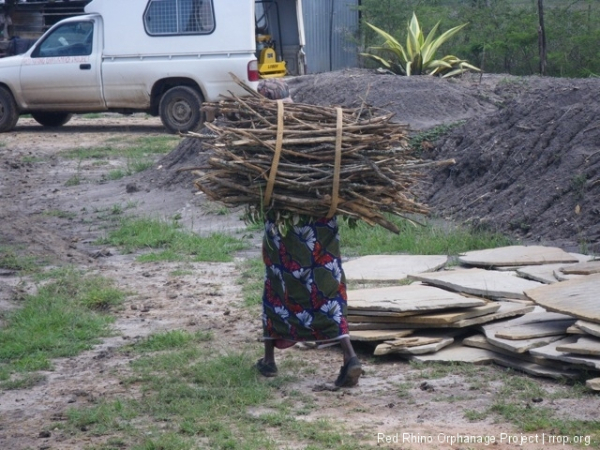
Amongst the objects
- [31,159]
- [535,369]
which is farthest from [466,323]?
[31,159]

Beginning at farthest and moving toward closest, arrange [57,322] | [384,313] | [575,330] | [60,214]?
[60,214] → [57,322] → [384,313] → [575,330]

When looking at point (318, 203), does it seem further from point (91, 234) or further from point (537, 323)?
point (91, 234)

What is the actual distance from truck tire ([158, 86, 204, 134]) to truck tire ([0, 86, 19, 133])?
2747 millimetres

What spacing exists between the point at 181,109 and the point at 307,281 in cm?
1126

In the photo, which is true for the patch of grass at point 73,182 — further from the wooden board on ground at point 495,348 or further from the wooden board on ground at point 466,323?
the wooden board on ground at point 495,348

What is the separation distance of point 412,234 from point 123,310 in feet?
9.78

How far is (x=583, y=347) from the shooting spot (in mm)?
4984

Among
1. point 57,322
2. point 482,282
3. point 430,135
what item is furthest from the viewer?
point 430,135

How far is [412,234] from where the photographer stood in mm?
8805

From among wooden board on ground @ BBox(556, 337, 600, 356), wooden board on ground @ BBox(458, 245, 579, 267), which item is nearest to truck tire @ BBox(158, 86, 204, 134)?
wooden board on ground @ BBox(458, 245, 579, 267)

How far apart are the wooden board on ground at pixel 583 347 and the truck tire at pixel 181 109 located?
11196 millimetres

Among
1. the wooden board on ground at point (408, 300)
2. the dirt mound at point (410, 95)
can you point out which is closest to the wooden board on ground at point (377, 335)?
the wooden board on ground at point (408, 300)

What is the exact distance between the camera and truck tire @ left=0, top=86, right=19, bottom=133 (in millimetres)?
16828

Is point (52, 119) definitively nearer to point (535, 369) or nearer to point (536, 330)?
point (536, 330)
